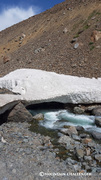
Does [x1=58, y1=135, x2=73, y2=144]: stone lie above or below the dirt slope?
below

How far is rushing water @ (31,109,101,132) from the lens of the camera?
7.20 m

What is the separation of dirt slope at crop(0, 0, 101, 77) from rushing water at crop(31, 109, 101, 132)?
5.71 m

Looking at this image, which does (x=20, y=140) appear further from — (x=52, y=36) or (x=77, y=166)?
(x=52, y=36)

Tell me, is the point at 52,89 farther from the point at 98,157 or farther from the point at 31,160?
the point at 31,160

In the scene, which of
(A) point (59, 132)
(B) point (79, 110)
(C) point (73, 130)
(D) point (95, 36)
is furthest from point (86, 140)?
(D) point (95, 36)

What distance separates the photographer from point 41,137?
6.02 meters

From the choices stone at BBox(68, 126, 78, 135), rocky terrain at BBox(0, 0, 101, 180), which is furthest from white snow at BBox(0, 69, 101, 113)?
stone at BBox(68, 126, 78, 135)

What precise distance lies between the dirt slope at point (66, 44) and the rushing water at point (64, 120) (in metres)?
5.71

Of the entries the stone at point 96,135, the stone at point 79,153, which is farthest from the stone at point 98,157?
the stone at point 96,135

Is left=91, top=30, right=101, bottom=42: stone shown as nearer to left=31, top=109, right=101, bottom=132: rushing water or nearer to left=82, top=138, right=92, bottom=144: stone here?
left=31, top=109, right=101, bottom=132: rushing water

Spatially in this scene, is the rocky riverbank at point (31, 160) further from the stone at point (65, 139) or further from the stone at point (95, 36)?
the stone at point (95, 36)

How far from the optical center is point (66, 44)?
18969 millimetres

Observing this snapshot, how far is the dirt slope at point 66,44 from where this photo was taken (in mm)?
15289

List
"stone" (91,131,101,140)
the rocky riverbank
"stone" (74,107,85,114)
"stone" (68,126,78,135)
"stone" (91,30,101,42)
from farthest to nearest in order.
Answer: "stone" (91,30,101,42) < "stone" (74,107,85,114) < "stone" (68,126,78,135) < "stone" (91,131,101,140) < the rocky riverbank
